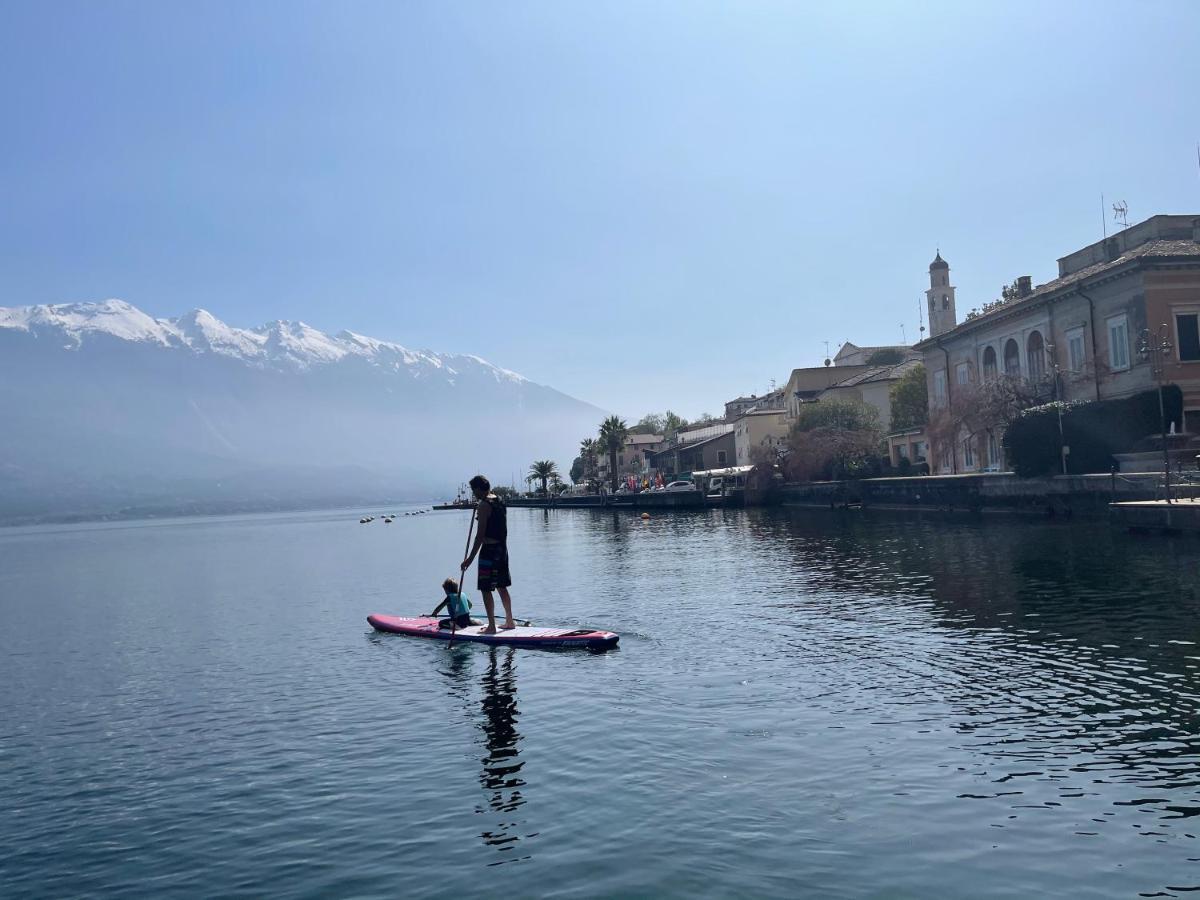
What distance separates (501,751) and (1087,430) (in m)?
46.6

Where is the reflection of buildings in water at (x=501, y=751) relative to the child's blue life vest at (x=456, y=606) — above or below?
below

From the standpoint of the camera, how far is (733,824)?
9.69m

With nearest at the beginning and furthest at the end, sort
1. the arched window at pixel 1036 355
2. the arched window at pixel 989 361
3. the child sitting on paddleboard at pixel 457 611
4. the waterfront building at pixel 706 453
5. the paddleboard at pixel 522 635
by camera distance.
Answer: the paddleboard at pixel 522 635 → the child sitting on paddleboard at pixel 457 611 → the arched window at pixel 1036 355 → the arched window at pixel 989 361 → the waterfront building at pixel 706 453

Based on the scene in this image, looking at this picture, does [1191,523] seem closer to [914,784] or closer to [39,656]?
[914,784]

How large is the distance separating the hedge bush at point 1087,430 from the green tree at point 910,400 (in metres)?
Result: 39.9

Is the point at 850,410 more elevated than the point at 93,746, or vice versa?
the point at 850,410

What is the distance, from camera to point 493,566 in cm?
2033

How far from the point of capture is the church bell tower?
124 metres

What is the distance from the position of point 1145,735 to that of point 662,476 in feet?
429

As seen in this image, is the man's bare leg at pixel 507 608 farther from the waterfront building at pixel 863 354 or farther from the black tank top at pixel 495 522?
the waterfront building at pixel 863 354

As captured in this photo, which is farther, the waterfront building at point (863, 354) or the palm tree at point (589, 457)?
the palm tree at point (589, 457)

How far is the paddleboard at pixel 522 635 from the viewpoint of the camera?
20078mm

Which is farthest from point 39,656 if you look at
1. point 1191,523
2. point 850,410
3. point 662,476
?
point 662,476

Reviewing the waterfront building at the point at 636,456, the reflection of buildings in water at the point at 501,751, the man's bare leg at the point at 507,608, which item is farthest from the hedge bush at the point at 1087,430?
the waterfront building at the point at 636,456
